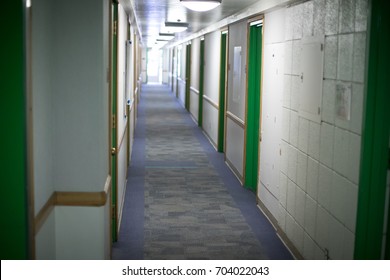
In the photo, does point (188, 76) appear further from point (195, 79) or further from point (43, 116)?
point (43, 116)

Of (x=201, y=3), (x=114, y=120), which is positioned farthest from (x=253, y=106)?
(x=114, y=120)

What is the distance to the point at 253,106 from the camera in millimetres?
7324

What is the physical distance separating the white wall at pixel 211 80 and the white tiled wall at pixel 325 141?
5086mm

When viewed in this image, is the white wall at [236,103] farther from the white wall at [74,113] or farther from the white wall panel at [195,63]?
the white wall panel at [195,63]

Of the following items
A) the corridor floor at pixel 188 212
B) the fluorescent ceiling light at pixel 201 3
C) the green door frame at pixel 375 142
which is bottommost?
the corridor floor at pixel 188 212

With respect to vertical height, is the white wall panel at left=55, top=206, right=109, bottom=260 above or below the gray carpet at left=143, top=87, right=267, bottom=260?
above

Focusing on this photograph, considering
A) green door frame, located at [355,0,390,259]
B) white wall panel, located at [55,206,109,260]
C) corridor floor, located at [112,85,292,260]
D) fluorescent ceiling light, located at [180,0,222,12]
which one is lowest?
corridor floor, located at [112,85,292,260]

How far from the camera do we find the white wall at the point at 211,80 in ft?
34.7

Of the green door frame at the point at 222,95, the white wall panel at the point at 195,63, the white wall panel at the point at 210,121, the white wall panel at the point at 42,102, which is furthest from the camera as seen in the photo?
the white wall panel at the point at 195,63

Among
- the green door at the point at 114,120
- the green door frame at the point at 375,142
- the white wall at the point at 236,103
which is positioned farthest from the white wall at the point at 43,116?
the white wall at the point at 236,103

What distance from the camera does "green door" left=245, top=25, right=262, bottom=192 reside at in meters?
7.22

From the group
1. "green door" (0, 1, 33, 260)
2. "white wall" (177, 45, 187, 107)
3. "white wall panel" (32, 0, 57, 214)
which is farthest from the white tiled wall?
"white wall" (177, 45, 187, 107)

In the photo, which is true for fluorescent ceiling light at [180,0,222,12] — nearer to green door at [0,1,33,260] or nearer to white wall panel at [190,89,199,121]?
green door at [0,1,33,260]

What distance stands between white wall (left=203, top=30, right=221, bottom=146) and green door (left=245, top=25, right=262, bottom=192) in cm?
295
